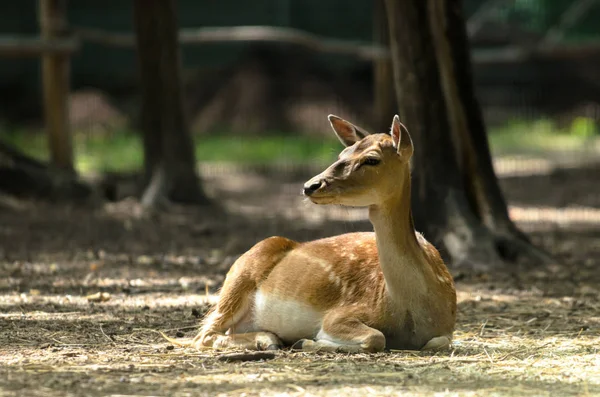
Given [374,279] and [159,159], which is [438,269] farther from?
[159,159]

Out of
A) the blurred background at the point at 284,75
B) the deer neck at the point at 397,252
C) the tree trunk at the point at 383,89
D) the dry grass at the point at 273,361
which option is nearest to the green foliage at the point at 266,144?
the blurred background at the point at 284,75

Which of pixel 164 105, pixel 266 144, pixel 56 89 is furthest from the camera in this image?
pixel 266 144

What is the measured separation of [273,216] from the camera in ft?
34.5

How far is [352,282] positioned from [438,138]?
9.27 ft

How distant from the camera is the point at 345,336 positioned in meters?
5.06

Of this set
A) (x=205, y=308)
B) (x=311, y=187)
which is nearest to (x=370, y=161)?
(x=311, y=187)

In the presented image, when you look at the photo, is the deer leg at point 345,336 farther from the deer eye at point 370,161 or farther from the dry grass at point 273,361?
the deer eye at point 370,161

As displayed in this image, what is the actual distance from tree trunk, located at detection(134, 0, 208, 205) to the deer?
5.17 meters

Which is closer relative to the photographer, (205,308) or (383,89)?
(205,308)

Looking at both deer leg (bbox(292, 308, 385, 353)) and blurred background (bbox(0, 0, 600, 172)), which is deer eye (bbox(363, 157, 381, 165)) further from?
blurred background (bbox(0, 0, 600, 172))

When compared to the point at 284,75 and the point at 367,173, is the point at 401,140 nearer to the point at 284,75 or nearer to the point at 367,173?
the point at 367,173

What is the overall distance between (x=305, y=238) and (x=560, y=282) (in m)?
2.33

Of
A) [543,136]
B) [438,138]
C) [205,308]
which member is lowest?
[205,308]

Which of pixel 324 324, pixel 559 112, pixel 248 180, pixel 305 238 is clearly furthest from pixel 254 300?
pixel 559 112
